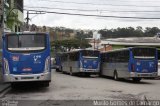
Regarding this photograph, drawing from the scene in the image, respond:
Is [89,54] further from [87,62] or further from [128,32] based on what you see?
[128,32]

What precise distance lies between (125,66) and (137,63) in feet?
4.87

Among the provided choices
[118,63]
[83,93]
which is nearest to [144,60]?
[118,63]

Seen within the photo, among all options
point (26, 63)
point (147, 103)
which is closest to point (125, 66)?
point (26, 63)

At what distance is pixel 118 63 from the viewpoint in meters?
34.9

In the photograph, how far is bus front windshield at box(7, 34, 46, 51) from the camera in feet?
68.9

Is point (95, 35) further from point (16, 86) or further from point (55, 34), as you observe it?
point (16, 86)

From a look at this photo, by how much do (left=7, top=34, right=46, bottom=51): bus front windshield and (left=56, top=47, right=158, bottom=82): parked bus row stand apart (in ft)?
39.6

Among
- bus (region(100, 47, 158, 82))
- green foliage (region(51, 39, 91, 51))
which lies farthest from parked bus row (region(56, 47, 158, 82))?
green foliage (region(51, 39, 91, 51))

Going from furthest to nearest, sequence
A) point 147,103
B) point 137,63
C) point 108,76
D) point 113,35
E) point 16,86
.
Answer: point 113,35
point 108,76
point 137,63
point 16,86
point 147,103

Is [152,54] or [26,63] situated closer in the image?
[26,63]

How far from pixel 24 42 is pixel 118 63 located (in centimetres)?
1522

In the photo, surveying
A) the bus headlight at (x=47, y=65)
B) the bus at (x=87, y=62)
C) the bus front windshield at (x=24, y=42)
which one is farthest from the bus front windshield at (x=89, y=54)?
the bus front windshield at (x=24, y=42)

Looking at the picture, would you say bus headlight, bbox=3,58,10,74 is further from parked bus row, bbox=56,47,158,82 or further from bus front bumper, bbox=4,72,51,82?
parked bus row, bbox=56,47,158,82

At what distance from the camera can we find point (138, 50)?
31.7m
